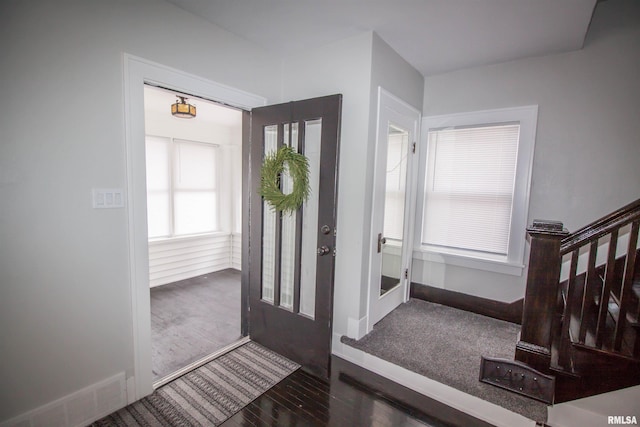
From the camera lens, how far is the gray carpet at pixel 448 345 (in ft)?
6.37

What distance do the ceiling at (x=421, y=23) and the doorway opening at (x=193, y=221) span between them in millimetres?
1256

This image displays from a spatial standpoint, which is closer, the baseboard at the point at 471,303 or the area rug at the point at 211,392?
the area rug at the point at 211,392

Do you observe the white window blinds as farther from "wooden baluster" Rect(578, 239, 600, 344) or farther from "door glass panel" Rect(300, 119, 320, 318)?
"door glass panel" Rect(300, 119, 320, 318)

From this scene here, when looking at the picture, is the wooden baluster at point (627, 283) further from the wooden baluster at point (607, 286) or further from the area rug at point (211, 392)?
the area rug at point (211, 392)

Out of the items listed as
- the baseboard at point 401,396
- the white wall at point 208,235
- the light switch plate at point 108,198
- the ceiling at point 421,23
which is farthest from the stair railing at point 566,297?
the white wall at point 208,235

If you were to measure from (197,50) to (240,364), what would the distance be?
8.00ft

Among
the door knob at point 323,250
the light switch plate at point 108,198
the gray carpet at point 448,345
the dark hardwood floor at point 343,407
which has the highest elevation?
the light switch plate at point 108,198

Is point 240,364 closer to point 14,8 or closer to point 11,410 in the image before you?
point 11,410

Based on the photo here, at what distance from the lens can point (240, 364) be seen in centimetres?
244

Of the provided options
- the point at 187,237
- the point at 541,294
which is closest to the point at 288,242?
the point at 541,294

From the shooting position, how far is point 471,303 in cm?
310

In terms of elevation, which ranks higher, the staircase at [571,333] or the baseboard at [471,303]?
the staircase at [571,333]

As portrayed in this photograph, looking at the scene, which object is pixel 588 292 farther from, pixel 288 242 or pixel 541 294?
pixel 288 242

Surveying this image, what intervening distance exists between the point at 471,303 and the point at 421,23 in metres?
2.63
